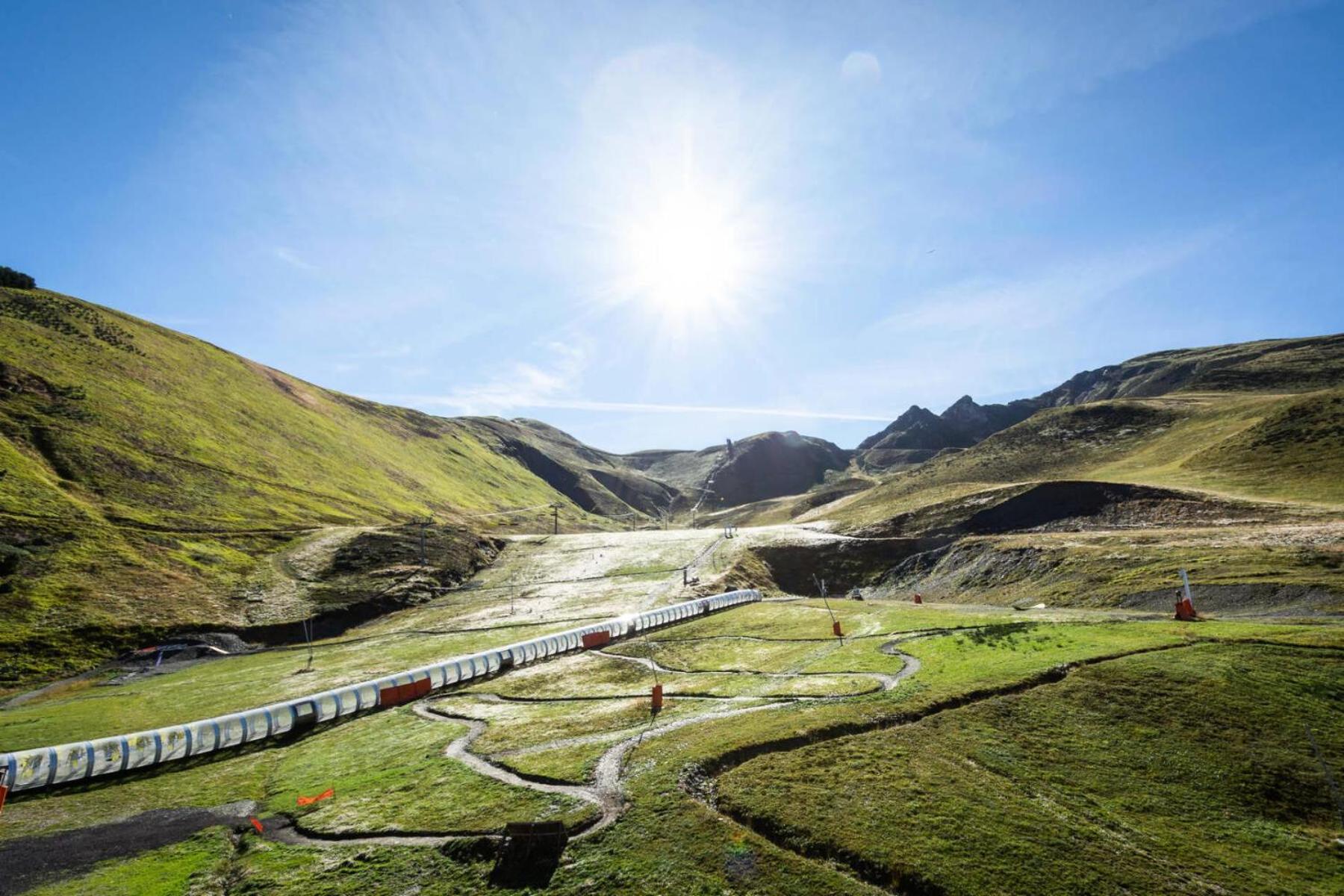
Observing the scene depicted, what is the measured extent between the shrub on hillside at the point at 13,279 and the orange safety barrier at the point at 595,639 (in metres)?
199

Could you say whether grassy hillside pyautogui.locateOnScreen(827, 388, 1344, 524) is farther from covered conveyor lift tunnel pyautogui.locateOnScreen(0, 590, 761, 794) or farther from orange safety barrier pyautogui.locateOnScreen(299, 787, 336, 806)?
orange safety barrier pyautogui.locateOnScreen(299, 787, 336, 806)

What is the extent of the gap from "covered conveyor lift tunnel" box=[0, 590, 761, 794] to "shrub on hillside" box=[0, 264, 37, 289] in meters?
190

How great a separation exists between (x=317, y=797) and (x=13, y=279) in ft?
701

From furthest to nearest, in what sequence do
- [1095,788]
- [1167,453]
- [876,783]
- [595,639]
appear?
[1167,453] → [595,639] → [876,783] → [1095,788]

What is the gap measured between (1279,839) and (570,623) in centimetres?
6245

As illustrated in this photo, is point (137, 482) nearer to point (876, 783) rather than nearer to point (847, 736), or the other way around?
point (847, 736)

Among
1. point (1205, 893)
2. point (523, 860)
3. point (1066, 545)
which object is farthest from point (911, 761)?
point (1066, 545)

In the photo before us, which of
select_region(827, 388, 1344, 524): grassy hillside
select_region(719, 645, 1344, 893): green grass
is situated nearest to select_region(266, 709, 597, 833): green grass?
select_region(719, 645, 1344, 893): green grass

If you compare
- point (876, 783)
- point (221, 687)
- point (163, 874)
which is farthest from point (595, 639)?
point (876, 783)

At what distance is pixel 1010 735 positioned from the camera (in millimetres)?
23281

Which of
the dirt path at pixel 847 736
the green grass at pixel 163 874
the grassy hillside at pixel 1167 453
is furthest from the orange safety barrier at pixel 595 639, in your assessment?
the grassy hillside at pixel 1167 453

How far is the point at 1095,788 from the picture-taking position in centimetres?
1994

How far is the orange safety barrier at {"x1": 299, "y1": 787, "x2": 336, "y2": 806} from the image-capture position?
2581cm

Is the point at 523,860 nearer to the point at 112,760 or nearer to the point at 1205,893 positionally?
the point at 1205,893
